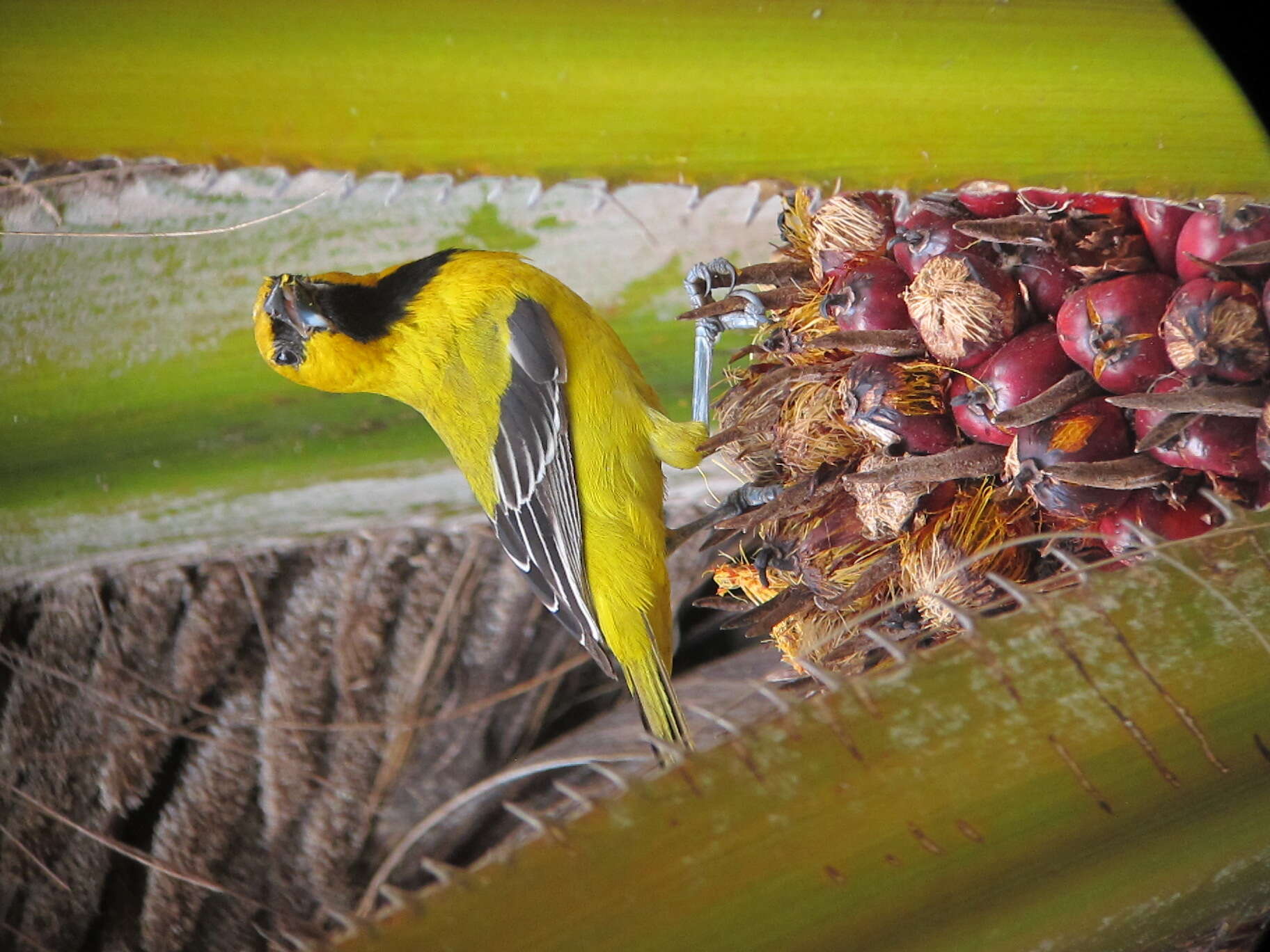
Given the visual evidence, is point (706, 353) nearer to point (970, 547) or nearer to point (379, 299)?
point (379, 299)

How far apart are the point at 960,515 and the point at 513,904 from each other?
0.39 m

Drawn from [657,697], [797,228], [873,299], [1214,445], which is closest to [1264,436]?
[1214,445]

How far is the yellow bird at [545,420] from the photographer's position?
1.24 metres

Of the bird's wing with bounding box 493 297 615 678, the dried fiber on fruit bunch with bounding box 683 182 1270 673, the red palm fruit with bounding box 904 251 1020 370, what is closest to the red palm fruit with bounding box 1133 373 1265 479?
the dried fiber on fruit bunch with bounding box 683 182 1270 673

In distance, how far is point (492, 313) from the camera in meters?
1.28

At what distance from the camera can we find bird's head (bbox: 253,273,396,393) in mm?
1106

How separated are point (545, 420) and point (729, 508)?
0.28m

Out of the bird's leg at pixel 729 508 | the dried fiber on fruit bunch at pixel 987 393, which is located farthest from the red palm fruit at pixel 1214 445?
the bird's leg at pixel 729 508

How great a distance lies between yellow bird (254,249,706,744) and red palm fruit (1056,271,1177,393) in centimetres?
73

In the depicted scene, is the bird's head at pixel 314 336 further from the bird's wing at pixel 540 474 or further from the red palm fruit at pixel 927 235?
the red palm fruit at pixel 927 235

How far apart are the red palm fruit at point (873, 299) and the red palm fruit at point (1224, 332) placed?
7.6 inches

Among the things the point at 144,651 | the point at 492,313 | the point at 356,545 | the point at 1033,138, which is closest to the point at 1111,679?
the point at 1033,138

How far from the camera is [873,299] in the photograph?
2.08 feet

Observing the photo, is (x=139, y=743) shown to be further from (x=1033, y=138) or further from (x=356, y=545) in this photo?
(x=1033, y=138)
